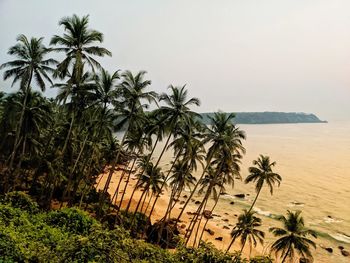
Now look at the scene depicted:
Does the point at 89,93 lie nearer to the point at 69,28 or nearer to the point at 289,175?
the point at 69,28

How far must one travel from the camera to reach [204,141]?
44531 mm

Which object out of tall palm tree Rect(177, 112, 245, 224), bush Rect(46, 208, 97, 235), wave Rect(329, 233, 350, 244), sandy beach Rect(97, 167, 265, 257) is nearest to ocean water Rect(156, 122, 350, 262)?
wave Rect(329, 233, 350, 244)

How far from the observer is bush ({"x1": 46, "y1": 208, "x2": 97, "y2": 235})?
2908 cm

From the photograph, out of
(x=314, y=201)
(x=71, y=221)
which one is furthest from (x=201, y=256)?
(x=314, y=201)

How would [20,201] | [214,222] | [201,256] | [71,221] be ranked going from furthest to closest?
[214,222] < [20,201] < [71,221] < [201,256]

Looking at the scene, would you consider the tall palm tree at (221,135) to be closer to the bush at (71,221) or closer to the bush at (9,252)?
the bush at (71,221)

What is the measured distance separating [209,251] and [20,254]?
11251 mm

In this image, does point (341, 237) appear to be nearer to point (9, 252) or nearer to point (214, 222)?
point (214, 222)

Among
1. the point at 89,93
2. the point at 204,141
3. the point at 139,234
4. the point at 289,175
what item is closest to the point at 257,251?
the point at 139,234

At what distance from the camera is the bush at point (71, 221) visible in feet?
95.4

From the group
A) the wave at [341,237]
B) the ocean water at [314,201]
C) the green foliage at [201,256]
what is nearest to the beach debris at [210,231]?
the ocean water at [314,201]

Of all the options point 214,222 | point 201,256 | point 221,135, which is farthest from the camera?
→ point 214,222

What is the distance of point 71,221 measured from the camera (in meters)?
→ 29.6

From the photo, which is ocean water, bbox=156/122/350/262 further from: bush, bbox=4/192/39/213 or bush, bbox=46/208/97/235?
bush, bbox=4/192/39/213
